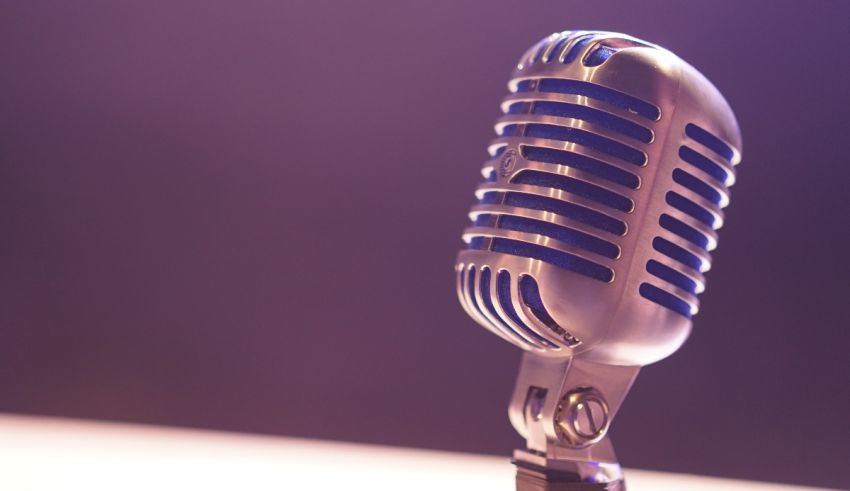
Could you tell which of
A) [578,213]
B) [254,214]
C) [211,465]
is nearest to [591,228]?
[578,213]

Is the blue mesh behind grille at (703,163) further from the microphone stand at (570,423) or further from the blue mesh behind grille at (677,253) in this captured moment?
the microphone stand at (570,423)

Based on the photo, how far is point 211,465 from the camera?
5.56ft

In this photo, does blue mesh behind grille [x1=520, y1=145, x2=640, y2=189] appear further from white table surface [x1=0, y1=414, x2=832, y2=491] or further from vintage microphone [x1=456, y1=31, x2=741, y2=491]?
white table surface [x1=0, y1=414, x2=832, y2=491]

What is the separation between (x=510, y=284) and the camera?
114cm

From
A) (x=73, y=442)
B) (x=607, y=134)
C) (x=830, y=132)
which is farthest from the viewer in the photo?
(x=830, y=132)

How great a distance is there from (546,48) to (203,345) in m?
1.80

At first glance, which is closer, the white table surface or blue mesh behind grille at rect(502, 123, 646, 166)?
blue mesh behind grille at rect(502, 123, 646, 166)

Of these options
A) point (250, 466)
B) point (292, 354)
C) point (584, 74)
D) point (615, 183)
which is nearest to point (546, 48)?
point (584, 74)

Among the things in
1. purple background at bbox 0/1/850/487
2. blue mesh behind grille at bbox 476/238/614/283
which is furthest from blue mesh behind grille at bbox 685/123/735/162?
purple background at bbox 0/1/850/487

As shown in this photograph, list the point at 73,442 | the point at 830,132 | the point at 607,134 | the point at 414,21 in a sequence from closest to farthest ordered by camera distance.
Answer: the point at 607,134 < the point at 73,442 < the point at 830,132 < the point at 414,21

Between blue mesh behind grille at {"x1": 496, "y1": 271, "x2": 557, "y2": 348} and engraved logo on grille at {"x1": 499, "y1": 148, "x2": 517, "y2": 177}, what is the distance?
5.2 inches

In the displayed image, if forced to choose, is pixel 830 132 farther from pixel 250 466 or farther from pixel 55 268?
pixel 55 268

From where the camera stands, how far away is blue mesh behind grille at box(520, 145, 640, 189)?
1.12 metres

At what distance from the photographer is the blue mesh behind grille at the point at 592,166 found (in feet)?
3.68
